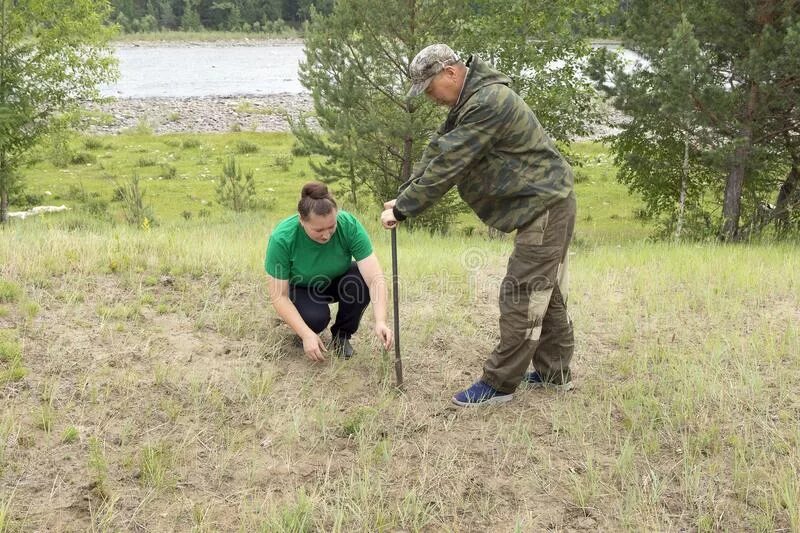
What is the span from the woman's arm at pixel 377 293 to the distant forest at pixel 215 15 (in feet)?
262

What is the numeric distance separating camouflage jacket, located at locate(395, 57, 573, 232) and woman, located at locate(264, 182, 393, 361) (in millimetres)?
563

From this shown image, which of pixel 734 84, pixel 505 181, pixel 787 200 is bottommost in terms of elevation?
pixel 787 200

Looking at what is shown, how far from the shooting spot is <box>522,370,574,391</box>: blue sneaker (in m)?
4.68

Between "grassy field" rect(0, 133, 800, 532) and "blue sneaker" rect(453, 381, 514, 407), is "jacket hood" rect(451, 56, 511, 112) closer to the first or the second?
"blue sneaker" rect(453, 381, 514, 407)

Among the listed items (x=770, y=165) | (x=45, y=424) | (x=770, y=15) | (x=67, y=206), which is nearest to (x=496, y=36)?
(x=770, y=15)

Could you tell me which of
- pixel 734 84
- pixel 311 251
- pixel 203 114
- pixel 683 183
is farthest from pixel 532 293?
pixel 203 114

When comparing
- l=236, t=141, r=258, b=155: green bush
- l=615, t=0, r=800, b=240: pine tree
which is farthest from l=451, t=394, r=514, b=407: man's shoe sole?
l=236, t=141, r=258, b=155: green bush

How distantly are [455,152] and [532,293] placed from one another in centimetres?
93

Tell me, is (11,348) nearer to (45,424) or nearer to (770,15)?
(45,424)

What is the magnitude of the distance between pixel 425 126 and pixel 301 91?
34.6 metres

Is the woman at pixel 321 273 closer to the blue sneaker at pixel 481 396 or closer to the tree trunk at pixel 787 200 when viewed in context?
the blue sneaker at pixel 481 396

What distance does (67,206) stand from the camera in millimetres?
17875

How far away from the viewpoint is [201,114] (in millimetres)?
36469

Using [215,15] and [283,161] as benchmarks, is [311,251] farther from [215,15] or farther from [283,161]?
[215,15]
